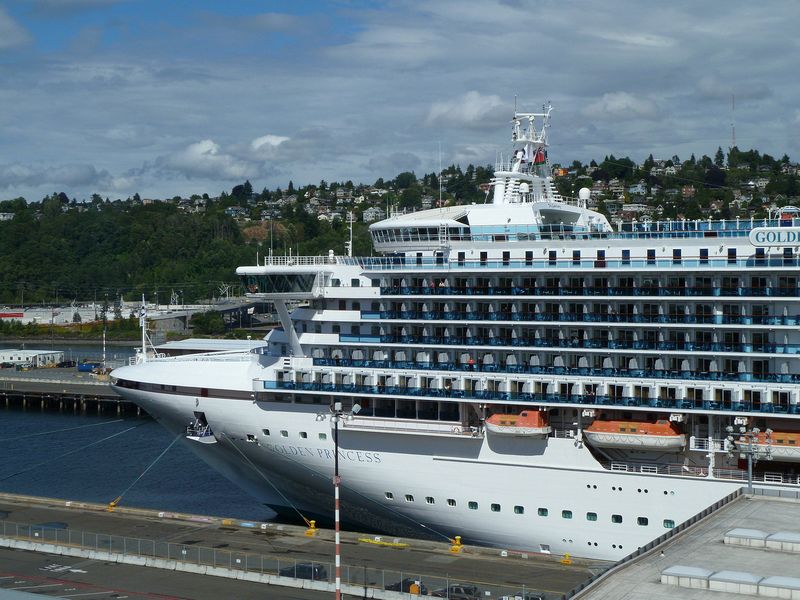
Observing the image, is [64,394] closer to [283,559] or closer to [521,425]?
[283,559]

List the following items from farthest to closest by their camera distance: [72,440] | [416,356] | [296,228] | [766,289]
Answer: [296,228] → [72,440] → [416,356] → [766,289]

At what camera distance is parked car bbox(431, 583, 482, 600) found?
25.1m

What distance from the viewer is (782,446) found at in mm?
28297

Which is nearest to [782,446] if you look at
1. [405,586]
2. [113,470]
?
[405,586]

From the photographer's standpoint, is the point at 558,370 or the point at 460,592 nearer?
the point at 460,592

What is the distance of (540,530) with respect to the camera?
99.0 ft

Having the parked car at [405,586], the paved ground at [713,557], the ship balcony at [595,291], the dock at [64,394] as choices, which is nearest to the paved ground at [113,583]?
the parked car at [405,586]

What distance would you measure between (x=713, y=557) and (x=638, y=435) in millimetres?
7118

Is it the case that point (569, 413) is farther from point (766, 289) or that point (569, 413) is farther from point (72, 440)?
point (72, 440)

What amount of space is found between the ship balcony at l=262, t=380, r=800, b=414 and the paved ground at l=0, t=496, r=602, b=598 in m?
4.22

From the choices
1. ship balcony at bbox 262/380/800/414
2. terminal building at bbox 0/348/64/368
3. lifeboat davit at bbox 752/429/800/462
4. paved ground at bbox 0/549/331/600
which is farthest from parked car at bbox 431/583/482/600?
terminal building at bbox 0/348/64/368

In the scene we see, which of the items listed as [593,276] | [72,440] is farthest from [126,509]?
[72,440]

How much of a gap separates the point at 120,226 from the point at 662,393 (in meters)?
149

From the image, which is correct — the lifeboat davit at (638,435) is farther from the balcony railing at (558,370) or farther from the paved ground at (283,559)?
the paved ground at (283,559)
